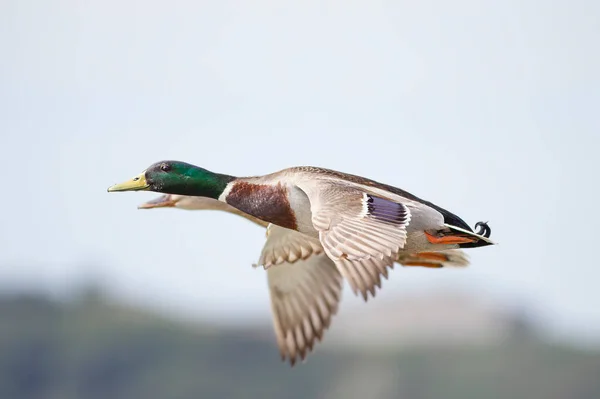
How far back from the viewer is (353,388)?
85.9 m

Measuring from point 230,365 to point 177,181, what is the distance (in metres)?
75.5

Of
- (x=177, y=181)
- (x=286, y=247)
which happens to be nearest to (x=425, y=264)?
(x=286, y=247)

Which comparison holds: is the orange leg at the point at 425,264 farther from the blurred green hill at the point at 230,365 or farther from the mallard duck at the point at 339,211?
the blurred green hill at the point at 230,365

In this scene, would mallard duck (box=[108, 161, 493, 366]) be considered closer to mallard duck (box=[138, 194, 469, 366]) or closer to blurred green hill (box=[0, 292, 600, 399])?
mallard duck (box=[138, 194, 469, 366])

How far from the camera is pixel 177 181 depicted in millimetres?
13820

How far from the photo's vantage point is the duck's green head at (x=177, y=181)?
44.9 feet

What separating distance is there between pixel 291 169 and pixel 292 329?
117 inches

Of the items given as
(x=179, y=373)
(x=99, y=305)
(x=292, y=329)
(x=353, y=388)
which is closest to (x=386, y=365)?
(x=353, y=388)

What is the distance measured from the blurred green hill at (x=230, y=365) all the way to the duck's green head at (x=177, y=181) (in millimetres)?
65845

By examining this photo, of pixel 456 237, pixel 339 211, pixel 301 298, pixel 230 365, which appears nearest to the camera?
pixel 339 211

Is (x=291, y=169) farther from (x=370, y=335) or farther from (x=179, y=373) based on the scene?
(x=370, y=335)

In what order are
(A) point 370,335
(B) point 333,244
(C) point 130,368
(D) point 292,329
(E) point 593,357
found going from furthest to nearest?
(A) point 370,335 → (C) point 130,368 → (E) point 593,357 → (D) point 292,329 → (B) point 333,244

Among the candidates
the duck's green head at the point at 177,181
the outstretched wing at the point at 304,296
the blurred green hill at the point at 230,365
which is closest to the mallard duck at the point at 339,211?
the duck's green head at the point at 177,181

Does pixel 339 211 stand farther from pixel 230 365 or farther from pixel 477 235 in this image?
pixel 230 365
